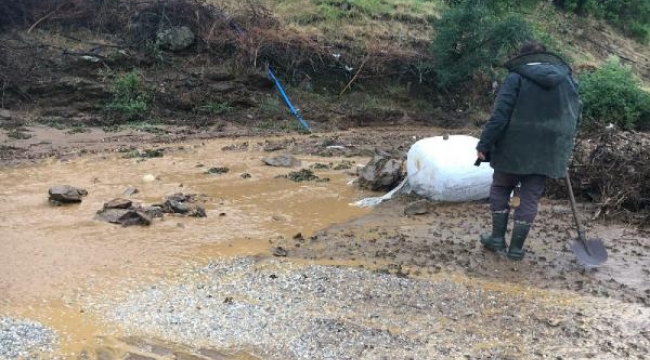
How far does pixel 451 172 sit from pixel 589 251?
1.87m

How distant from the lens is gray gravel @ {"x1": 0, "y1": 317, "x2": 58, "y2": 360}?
363cm

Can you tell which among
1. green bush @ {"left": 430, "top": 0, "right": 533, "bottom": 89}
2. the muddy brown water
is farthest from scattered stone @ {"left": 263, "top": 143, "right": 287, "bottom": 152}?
green bush @ {"left": 430, "top": 0, "right": 533, "bottom": 89}

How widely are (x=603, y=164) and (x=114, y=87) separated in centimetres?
971

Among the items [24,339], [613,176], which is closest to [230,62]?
[613,176]

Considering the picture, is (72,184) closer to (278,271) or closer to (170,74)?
(278,271)

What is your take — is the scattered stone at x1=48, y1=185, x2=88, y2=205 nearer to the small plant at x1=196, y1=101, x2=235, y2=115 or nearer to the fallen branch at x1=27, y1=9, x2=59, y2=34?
the small plant at x1=196, y1=101, x2=235, y2=115

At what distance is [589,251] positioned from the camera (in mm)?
5160

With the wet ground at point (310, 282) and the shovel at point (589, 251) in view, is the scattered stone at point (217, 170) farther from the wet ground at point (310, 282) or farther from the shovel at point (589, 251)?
the shovel at point (589, 251)

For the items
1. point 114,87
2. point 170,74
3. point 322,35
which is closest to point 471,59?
point 322,35

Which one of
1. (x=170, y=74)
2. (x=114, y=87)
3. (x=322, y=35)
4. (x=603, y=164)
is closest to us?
(x=603, y=164)

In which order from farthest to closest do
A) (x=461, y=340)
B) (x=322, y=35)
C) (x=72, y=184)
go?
1. (x=322, y=35)
2. (x=72, y=184)
3. (x=461, y=340)

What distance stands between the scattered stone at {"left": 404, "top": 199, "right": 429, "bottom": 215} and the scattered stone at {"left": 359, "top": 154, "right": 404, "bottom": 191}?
0.93 meters

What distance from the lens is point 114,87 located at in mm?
13062

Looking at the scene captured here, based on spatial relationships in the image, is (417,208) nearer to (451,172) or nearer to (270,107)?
(451,172)
